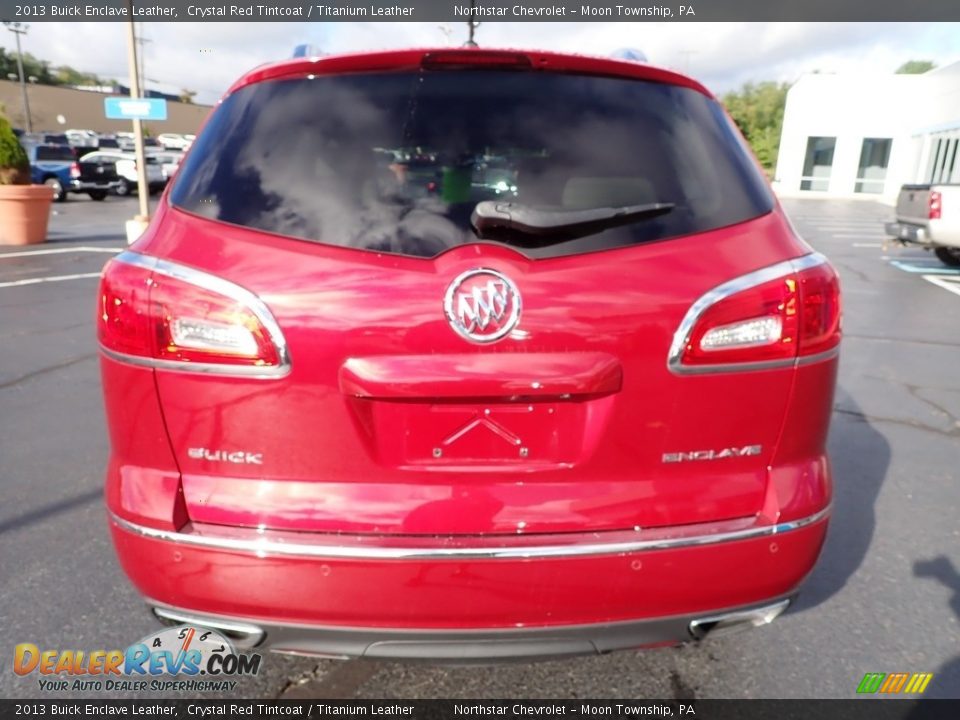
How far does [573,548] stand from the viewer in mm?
1691

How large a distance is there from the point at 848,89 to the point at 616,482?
4483 cm

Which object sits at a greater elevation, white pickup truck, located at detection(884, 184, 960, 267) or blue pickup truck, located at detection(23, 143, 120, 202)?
white pickup truck, located at detection(884, 184, 960, 267)

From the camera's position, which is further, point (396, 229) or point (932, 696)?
point (932, 696)

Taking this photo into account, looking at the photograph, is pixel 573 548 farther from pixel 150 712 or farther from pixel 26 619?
pixel 26 619

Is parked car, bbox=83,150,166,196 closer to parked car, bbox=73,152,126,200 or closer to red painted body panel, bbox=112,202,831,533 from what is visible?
parked car, bbox=73,152,126,200

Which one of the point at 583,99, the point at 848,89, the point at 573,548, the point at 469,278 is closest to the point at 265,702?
the point at 573,548

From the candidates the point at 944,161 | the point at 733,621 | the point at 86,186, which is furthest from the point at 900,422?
the point at 944,161

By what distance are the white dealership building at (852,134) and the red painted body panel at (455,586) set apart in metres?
40.1

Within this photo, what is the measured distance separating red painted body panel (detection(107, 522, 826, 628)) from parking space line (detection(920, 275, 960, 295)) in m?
11.0

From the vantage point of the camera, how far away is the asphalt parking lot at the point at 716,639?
2.33 m

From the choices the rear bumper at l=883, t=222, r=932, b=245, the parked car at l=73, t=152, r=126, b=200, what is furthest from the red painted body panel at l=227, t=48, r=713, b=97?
the parked car at l=73, t=152, r=126, b=200

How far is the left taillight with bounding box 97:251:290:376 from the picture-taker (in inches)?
65.7

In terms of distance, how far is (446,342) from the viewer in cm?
165

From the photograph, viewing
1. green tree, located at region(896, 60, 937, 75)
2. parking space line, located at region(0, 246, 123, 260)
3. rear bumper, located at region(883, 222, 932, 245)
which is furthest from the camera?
green tree, located at region(896, 60, 937, 75)
